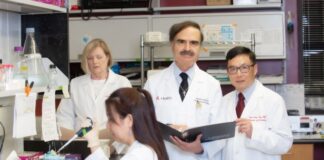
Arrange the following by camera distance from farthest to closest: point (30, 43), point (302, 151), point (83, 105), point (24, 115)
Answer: point (302, 151) → point (83, 105) → point (30, 43) → point (24, 115)

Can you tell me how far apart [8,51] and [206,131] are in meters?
0.98

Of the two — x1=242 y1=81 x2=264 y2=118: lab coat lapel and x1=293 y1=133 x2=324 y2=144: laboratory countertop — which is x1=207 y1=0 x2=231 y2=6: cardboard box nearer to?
x1=293 y1=133 x2=324 y2=144: laboratory countertop

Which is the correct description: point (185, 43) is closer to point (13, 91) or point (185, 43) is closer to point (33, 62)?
point (33, 62)

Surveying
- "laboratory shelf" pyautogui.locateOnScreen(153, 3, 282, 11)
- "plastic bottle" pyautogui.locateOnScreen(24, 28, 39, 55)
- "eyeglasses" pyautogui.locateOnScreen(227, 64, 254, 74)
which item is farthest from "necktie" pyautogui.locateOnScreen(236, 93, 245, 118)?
"laboratory shelf" pyautogui.locateOnScreen(153, 3, 282, 11)

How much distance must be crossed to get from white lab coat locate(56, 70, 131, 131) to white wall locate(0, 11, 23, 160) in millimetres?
445

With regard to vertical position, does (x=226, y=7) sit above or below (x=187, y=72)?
above

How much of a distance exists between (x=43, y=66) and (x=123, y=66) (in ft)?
7.39

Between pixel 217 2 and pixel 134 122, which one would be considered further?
pixel 217 2

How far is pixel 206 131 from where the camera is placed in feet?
6.17

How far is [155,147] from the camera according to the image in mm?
1445

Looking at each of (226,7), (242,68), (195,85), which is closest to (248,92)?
(242,68)

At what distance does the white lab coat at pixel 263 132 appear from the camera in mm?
2018

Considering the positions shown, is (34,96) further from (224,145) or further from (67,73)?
(224,145)

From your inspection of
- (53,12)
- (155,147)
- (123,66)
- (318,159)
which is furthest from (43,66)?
(318,159)
